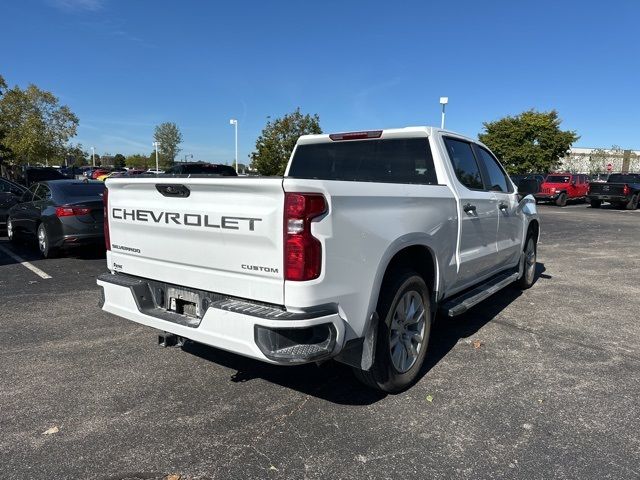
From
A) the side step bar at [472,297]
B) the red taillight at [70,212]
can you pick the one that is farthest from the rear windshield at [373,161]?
the red taillight at [70,212]

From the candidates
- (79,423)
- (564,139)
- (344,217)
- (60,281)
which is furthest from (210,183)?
(564,139)

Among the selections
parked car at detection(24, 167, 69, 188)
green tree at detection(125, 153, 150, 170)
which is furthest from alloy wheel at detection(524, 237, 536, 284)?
green tree at detection(125, 153, 150, 170)

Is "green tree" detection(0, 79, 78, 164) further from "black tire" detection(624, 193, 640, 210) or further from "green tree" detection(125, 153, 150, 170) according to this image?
"green tree" detection(125, 153, 150, 170)

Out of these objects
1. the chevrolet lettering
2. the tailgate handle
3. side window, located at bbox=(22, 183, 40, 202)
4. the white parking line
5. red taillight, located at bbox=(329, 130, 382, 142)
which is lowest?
the white parking line

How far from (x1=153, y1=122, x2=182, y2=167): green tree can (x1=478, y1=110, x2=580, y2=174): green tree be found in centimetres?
5456

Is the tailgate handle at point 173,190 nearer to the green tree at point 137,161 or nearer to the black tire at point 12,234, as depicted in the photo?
the black tire at point 12,234

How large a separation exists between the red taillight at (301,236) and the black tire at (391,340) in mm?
820

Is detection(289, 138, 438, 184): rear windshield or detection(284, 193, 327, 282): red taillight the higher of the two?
detection(289, 138, 438, 184): rear windshield

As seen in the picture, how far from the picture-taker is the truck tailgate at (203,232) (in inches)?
108

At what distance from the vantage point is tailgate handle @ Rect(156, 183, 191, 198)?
317 cm

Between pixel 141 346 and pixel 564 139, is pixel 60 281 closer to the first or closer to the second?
pixel 141 346

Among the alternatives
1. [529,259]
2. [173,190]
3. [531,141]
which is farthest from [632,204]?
[173,190]

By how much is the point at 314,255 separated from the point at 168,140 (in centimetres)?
8152

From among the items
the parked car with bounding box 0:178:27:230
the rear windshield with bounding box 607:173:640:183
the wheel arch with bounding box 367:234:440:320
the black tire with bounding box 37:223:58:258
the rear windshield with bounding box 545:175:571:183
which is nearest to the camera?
the wheel arch with bounding box 367:234:440:320
